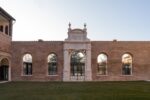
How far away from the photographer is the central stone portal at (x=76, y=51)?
1261 inches

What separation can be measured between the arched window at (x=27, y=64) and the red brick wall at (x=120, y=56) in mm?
6916

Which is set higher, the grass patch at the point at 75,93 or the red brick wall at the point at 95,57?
the red brick wall at the point at 95,57

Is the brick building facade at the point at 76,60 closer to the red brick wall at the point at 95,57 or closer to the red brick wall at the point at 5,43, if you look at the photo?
the red brick wall at the point at 95,57

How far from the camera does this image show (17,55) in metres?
32.4

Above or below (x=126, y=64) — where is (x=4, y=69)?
below

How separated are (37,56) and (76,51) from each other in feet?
14.1

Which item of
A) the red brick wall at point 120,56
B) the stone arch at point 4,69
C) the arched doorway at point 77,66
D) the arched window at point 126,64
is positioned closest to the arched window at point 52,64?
the arched doorway at point 77,66

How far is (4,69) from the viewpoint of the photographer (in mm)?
31406

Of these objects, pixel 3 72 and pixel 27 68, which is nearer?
pixel 3 72

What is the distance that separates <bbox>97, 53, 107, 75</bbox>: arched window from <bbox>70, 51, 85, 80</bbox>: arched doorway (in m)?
1.74

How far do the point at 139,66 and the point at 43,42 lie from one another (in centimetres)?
1087

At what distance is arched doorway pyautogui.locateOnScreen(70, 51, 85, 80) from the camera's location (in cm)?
3259

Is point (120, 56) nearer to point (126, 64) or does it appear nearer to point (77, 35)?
point (126, 64)

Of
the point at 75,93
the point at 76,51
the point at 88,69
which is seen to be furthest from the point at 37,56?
the point at 75,93
